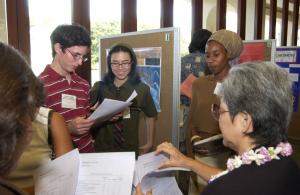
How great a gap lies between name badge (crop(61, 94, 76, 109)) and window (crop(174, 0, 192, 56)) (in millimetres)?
2508

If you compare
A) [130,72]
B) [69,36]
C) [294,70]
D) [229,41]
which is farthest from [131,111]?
[294,70]

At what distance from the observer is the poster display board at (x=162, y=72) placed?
198 cm

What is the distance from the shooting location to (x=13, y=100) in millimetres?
543

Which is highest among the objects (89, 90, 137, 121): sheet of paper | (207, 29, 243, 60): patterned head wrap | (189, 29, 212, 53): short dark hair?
(189, 29, 212, 53): short dark hair

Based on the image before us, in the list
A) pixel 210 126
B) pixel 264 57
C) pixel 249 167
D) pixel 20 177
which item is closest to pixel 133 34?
pixel 210 126

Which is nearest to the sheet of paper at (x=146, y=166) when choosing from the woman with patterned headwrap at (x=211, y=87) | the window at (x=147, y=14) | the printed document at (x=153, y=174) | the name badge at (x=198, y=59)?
the printed document at (x=153, y=174)

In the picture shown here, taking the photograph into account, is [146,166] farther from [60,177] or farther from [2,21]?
[2,21]

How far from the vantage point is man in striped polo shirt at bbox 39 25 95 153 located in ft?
5.78

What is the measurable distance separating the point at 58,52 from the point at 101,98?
0.47 m

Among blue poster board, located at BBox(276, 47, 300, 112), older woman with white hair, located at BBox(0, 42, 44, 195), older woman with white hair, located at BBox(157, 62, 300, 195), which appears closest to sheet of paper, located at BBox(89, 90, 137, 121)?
older woman with white hair, located at BBox(157, 62, 300, 195)

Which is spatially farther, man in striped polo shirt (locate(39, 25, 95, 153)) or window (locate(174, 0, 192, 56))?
window (locate(174, 0, 192, 56))

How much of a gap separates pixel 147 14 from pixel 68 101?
2.13 metres

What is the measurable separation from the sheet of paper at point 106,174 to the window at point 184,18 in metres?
3.16

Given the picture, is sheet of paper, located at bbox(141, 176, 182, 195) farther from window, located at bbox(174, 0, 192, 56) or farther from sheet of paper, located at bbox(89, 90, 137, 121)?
window, located at bbox(174, 0, 192, 56)
